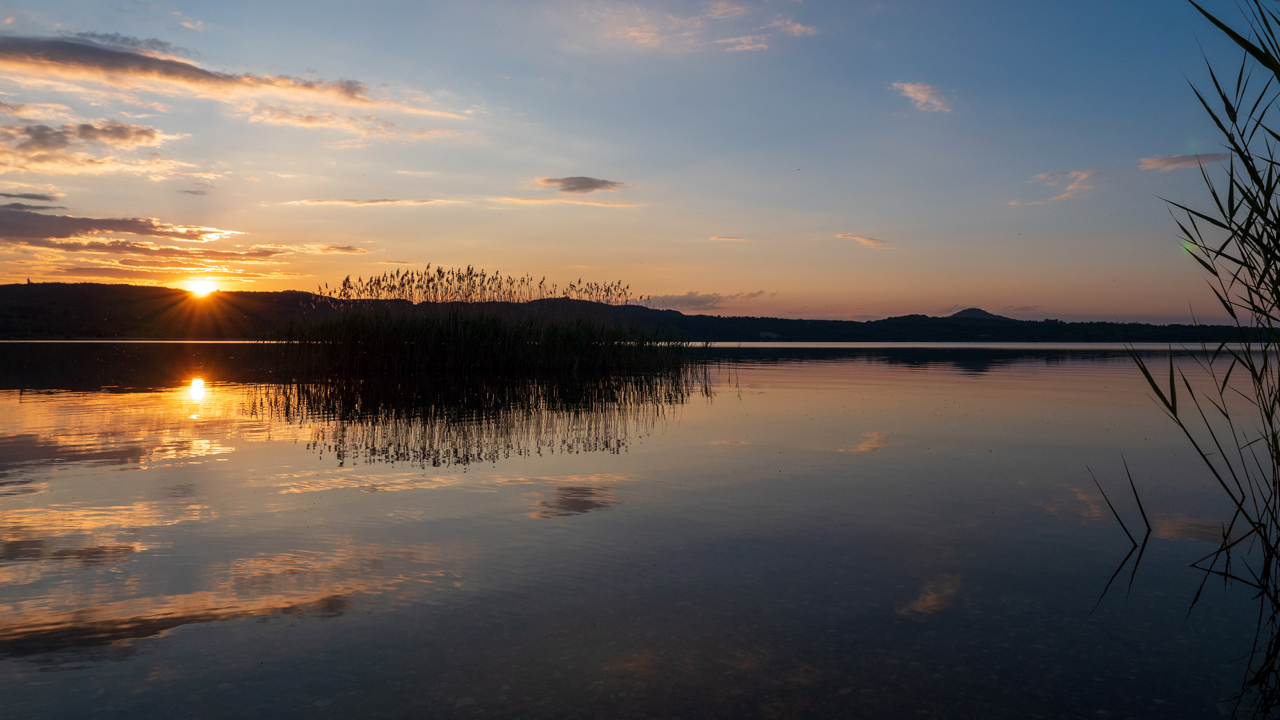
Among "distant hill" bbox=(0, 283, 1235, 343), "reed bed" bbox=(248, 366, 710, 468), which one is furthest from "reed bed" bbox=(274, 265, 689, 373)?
"distant hill" bbox=(0, 283, 1235, 343)

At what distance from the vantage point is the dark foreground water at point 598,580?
256cm

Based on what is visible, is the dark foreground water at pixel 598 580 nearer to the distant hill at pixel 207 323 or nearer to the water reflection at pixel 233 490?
the water reflection at pixel 233 490

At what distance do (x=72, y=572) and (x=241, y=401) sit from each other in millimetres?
9520

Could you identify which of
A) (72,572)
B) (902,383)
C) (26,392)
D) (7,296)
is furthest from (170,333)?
(72,572)

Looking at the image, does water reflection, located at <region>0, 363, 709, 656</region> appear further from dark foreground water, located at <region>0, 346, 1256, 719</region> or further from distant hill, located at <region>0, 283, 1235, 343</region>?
distant hill, located at <region>0, 283, 1235, 343</region>

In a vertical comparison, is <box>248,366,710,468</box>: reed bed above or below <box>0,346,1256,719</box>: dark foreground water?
above

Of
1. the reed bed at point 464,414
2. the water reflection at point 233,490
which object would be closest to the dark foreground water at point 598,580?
the water reflection at point 233,490

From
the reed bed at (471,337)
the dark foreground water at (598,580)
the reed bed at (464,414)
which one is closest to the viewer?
the dark foreground water at (598,580)

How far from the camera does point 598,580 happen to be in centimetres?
366

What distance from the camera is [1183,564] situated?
3998 millimetres

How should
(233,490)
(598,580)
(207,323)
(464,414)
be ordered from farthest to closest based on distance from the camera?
(207,323) < (464,414) < (233,490) < (598,580)

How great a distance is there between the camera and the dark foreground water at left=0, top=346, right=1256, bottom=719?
8.40 feet

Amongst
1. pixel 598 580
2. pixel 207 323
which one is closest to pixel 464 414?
pixel 598 580

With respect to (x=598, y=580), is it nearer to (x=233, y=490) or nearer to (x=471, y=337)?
(x=233, y=490)
